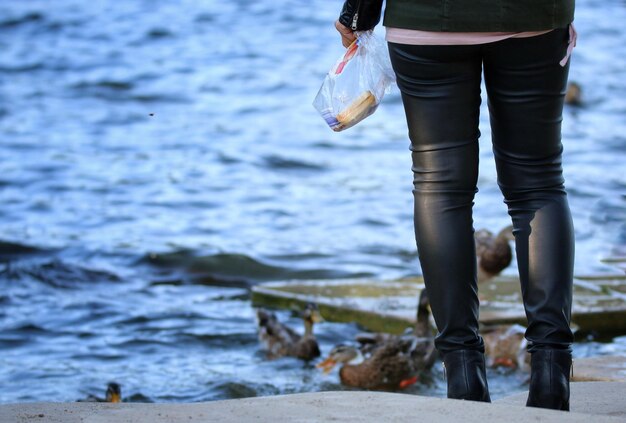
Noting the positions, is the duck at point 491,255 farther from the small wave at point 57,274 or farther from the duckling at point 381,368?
the small wave at point 57,274

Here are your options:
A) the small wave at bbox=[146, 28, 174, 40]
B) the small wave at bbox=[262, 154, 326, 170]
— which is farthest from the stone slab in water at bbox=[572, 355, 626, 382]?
the small wave at bbox=[146, 28, 174, 40]

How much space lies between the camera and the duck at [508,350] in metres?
5.99

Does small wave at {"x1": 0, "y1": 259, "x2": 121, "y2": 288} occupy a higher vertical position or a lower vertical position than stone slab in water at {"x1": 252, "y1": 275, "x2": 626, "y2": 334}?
lower

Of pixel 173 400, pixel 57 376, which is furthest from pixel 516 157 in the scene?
pixel 57 376

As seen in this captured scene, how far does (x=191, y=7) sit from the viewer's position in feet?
74.4

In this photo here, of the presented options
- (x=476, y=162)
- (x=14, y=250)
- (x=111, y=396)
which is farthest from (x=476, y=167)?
(x=14, y=250)

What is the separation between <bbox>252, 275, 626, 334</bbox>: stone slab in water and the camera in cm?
655

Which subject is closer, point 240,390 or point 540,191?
point 540,191

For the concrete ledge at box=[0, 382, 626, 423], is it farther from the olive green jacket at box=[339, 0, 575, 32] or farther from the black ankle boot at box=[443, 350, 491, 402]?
the olive green jacket at box=[339, 0, 575, 32]

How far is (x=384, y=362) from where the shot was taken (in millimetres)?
6051

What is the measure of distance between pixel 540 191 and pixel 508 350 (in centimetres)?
281

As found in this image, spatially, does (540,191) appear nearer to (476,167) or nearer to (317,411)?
(476,167)

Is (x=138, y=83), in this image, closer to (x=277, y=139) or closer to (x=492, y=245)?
(x=277, y=139)

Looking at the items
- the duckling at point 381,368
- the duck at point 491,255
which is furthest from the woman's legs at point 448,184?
the duck at point 491,255
